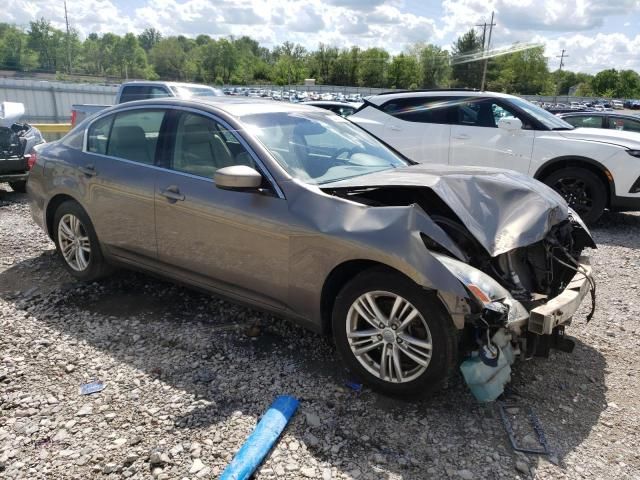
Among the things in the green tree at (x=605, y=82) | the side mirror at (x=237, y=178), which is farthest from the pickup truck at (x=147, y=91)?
the green tree at (x=605, y=82)

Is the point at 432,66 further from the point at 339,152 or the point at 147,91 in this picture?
the point at 339,152

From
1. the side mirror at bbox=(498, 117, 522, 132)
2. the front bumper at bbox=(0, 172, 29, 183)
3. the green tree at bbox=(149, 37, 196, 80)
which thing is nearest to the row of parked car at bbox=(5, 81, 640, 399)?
the front bumper at bbox=(0, 172, 29, 183)

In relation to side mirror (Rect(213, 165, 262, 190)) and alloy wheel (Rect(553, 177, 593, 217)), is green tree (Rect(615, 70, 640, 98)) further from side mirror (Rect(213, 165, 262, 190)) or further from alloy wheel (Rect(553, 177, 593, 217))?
side mirror (Rect(213, 165, 262, 190))

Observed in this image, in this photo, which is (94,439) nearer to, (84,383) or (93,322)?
(84,383)

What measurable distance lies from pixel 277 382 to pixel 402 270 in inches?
43.6

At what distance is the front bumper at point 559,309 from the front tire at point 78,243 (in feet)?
11.6

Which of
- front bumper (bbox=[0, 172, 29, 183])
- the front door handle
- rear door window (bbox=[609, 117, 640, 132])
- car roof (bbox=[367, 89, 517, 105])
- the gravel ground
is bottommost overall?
the gravel ground

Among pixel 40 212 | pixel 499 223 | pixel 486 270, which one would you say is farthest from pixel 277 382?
pixel 40 212

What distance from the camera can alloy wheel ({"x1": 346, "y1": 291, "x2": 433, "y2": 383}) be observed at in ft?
9.61

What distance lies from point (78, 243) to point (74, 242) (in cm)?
6

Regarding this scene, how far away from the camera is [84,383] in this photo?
3.28 metres

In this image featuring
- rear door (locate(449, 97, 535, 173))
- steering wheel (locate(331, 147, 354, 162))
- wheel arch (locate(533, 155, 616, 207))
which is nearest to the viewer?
steering wheel (locate(331, 147, 354, 162))

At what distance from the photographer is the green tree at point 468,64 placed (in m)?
86.0

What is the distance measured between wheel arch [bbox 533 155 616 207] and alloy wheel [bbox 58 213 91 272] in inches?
229
